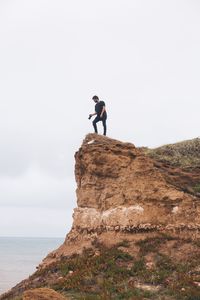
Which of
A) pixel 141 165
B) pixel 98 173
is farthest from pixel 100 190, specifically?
pixel 141 165

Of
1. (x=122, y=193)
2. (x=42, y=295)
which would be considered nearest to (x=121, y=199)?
(x=122, y=193)

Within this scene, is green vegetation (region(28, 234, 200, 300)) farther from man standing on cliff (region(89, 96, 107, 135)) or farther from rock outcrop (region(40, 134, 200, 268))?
man standing on cliff (region(89, 96, 107, 135))

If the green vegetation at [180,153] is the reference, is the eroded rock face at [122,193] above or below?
below

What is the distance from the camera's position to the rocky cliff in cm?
2136

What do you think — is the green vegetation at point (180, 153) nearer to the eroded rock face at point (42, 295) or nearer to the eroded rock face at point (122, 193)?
the eroded rock face at point (122, 193)

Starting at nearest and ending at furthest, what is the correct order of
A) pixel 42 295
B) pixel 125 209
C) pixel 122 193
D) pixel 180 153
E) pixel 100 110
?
1. pixel 42 295
2. pixel 125 209
3. pixel 122 193
4. pixel 100 110
5. pixel 180 153

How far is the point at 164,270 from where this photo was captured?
1908 cm

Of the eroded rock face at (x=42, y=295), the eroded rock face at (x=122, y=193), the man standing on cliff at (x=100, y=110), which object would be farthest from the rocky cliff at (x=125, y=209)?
the eroded rock face at (x=42, y=295)

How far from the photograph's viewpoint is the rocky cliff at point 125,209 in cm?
2136

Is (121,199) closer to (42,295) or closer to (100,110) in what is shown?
(100,110)

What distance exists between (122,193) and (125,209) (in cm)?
89

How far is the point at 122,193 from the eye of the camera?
23891mm

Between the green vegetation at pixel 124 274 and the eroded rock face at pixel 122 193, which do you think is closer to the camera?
the green vegetation at pixel 124 274

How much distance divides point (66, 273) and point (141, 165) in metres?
6.88
